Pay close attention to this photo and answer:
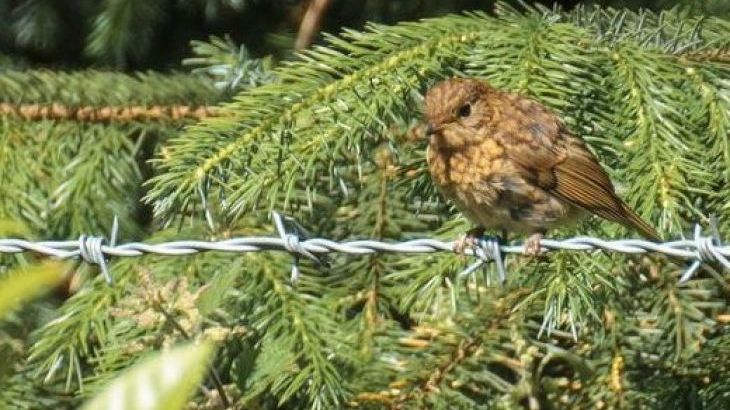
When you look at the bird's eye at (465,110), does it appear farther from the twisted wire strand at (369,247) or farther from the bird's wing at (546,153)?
the twisted wire strand at (369,247)

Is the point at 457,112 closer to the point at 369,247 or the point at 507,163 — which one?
the point at 507,163

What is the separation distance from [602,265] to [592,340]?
23.7 inches

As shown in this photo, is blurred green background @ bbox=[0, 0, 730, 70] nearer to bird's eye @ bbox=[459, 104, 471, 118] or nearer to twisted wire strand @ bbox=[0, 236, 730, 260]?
bird's eye @ bbox=[459, 104, 471, 118]

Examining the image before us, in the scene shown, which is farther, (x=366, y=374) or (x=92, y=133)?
(x=92, y=133)

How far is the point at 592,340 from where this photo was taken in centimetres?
275

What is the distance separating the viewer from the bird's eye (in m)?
2.69

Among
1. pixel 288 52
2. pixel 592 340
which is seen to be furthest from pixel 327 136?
pixel 288 52

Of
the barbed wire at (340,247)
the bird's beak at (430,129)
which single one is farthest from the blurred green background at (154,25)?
the barbed wire at (340,247)

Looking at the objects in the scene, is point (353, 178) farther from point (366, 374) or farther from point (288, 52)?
point (288, 52)

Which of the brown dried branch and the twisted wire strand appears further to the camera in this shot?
the brown dried branch

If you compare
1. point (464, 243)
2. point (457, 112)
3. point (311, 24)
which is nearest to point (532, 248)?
point (464, 243)

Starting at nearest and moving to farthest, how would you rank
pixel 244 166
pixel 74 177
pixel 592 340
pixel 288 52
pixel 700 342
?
pixel 244 166 < pixel 700 342 < pixel 592 340 < pixel 74 177 < pixel 288 52


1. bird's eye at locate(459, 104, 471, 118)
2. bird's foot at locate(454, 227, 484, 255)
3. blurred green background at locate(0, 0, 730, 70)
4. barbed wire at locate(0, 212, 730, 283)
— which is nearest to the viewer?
barbed wire at locate(0, 212, 730, 283)

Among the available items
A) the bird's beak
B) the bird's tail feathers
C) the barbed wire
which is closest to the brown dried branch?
the bird's beak
